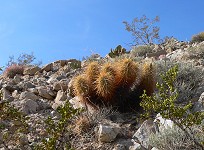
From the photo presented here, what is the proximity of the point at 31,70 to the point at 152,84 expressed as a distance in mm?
4935

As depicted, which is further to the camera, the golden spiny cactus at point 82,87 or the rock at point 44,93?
the rock at point 44,93

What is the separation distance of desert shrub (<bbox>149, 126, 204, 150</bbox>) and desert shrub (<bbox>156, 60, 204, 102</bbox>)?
1692 mm

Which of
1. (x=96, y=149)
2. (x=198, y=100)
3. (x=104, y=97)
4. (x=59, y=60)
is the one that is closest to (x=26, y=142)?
(x=96, y=149)

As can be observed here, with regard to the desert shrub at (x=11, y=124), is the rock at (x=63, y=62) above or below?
above

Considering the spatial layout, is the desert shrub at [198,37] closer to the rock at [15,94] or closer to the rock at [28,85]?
the rock at [28,85]

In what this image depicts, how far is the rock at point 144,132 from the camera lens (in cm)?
474

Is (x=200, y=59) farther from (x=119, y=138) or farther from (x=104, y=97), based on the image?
(x=119, y=138)

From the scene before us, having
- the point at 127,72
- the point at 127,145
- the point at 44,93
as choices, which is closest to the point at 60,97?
the point at 44,93

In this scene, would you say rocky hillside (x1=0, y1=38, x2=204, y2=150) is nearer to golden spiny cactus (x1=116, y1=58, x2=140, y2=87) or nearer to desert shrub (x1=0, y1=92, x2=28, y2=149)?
desert shrub (x1=0, y1=92, x2=28, y2=149)

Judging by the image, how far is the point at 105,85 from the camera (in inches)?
227

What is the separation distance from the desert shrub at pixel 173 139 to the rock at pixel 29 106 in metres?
2.72

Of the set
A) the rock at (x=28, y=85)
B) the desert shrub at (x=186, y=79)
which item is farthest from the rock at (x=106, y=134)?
the rock at (x=28, y=85)

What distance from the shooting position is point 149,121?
5.05 m

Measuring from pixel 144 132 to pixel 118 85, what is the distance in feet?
4.47
